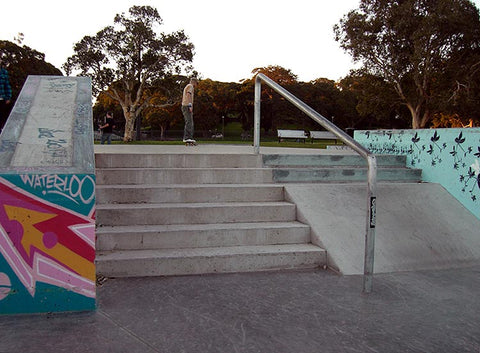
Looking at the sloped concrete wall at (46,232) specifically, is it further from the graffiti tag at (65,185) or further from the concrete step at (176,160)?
the concrete step at (176,160)

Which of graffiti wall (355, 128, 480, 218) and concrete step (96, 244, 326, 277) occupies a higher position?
graffiti wall (355, 128, 480, 218)

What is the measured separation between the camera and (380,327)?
2.78 m

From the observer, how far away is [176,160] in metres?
5.45

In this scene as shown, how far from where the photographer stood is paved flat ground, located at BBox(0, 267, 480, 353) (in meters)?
2.48

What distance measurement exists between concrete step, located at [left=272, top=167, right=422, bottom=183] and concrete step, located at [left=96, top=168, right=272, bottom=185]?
0.24 meters

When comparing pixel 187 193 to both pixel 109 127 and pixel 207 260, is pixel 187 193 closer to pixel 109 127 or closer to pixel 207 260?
pixel 207 260

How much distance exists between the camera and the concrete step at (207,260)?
3.67 m

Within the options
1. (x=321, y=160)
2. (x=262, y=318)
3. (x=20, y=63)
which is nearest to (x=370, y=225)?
(x=262, y=318)

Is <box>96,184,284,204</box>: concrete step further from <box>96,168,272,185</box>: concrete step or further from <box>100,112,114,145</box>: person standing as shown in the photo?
<box>100,112,114,145</box>: person standing

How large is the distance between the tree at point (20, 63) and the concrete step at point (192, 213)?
3388cm

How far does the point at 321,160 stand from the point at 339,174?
0.49 meters

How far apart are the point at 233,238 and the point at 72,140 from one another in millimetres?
1897

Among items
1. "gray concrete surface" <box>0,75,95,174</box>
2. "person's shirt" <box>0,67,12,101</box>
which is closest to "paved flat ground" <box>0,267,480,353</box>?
"gray concrete surface" <box>0,75,95,174</box>

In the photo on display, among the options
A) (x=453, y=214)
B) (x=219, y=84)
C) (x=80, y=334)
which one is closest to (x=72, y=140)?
(x=80, y=334)
